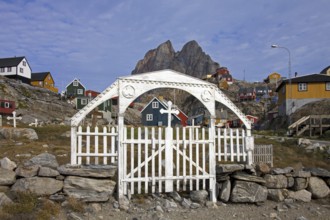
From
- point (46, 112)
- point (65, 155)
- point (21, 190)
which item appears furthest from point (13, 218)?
point (46, 112)

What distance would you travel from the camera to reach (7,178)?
7.37 m

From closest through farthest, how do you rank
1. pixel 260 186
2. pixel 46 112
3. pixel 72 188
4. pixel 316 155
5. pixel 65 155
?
1. pixel 72 188
2. pixel 260 186
3. pixel 65 155
4. pixel 316 155
5. pixel 46 112

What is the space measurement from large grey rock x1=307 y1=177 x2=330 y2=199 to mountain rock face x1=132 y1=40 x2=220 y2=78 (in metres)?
156

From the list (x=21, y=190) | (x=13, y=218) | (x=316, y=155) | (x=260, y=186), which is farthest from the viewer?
(x=316, y=155)

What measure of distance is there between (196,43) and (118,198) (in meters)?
176

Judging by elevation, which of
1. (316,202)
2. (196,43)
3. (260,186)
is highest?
(196,43)

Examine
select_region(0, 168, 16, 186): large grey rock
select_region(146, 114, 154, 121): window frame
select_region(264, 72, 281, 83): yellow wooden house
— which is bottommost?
select_region(0, 168, 16, 186): large grey rock

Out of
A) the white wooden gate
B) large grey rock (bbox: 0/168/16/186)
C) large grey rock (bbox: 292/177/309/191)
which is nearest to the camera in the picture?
large grey rock (bbox: 0/168/16/186)

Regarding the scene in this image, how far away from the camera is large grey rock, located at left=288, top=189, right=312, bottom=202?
9.52 m

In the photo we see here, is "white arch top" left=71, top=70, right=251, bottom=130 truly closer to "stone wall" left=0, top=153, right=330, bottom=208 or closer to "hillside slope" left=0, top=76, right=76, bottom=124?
"stone wall" left=0, top=153, right=330, bottom=208

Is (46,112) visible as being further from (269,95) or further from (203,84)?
(269,95)

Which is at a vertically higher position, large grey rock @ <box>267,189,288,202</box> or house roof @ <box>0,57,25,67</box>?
house roof @ <box>0,57,25,67</box>

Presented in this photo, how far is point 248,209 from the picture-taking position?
851 centimetres

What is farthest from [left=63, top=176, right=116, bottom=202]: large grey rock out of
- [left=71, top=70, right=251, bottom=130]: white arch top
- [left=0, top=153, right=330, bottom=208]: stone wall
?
[left=71, top=70, right=251, bottom=130]: white arch top
